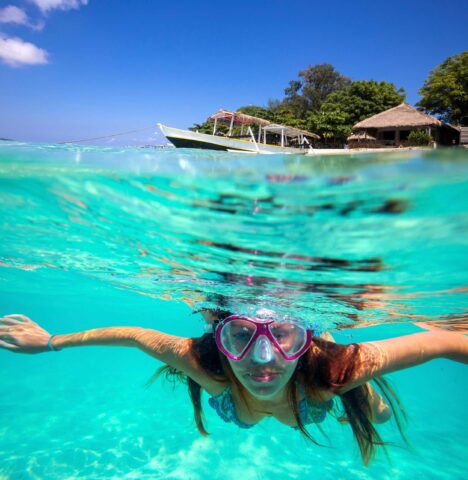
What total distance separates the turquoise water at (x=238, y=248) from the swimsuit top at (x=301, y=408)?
208cm

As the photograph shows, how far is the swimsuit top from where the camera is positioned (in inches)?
210

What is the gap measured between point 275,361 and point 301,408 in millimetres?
1326

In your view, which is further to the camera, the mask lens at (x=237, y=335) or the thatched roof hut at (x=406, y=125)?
the thatched roof hut at (x=406, y=125)

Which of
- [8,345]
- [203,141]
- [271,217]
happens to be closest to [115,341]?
[8,345]

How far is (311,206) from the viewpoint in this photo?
430cm

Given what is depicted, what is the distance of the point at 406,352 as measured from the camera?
15.6 feet

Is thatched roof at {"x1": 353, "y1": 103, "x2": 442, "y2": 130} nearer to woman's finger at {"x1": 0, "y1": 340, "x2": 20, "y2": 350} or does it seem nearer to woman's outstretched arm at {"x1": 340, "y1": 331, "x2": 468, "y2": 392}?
woman's outstretched arm at {"x1": 340, "y1": 331, "x2": 468, "y2": 392}

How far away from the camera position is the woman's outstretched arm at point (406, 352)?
470cm

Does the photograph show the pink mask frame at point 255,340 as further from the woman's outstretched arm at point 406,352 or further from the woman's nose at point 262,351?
the woman's outstretched arm at point 406,352

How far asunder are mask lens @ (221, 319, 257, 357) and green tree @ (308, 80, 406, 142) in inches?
1762

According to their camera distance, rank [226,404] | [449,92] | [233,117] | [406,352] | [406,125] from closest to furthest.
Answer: [406,352] < [226,404] < [233,117] < [406,125] < [449,92]

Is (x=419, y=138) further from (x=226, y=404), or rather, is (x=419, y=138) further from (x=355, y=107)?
(x=226, y=404)

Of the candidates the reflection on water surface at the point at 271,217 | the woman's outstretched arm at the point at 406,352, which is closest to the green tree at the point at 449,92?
the reflection on water surface at the point at 271,217

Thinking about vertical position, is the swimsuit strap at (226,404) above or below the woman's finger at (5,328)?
below
